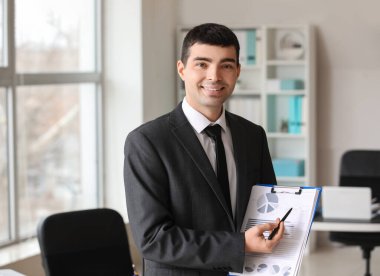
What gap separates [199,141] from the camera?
207 cm

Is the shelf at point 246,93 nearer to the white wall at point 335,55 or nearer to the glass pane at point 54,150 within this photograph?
the white wall at point 335,55

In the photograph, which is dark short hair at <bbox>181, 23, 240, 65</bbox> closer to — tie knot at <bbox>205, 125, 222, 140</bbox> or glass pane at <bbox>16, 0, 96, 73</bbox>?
tie knot at <bbox>205, 125, 222, 140</bbox>

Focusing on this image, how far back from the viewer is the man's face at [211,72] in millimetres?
1996

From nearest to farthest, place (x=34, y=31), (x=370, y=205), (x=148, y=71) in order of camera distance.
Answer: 1. (x=370, y=205)
2. (x=34, y=31)
3. (x=148, y=71)

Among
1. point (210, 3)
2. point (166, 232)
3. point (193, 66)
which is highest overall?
point (210, 3)

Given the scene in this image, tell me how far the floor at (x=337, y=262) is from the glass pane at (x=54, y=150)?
72.5 inches

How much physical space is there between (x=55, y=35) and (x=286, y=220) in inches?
159

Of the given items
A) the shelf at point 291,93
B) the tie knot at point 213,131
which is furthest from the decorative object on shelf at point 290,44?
the tie knot at point 213,131

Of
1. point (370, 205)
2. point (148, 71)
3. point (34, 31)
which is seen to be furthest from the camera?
point (148, 71)

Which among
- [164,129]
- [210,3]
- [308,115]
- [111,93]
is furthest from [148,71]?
[164,129]

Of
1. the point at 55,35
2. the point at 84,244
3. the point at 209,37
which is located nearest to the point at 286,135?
the point at 55,35

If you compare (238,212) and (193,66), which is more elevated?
(193,66)

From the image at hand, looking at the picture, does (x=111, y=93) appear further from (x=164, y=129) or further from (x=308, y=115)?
(x=164, y=129)

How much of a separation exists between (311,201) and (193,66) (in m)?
0.48
